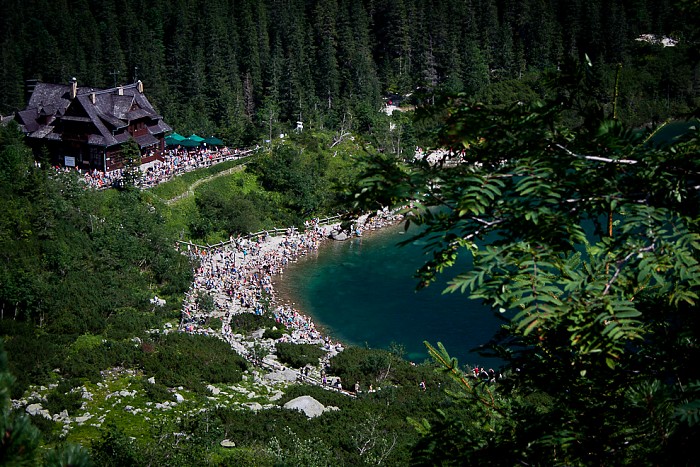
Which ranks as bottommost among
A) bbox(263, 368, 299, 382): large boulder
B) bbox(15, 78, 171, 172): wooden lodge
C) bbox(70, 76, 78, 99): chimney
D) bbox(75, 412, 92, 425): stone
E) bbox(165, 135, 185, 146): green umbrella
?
bbox(263, 368, 299, 382): large boulder

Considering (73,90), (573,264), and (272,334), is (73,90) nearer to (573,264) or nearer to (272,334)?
(272,334)

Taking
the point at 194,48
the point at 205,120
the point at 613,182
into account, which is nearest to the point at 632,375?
the point at 613,182

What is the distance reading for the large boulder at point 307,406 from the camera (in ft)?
94.1

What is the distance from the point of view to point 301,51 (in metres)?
82.8

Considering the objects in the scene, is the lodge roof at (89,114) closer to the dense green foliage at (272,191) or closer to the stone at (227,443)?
the dense green foliage at (272,191)

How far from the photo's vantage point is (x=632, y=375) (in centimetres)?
596

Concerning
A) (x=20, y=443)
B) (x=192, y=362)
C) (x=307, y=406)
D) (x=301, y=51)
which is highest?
(x=20, y=443)

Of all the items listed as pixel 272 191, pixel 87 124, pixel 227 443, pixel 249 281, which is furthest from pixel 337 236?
pixel 227 443

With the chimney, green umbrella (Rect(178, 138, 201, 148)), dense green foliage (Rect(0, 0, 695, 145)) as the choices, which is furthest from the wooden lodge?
dense green foliage (Rect(0, 0, 695, 145))

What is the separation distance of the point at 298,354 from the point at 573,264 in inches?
1214

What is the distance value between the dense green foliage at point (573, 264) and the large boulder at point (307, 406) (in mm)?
22834

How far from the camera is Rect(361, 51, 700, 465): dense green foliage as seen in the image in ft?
17.1

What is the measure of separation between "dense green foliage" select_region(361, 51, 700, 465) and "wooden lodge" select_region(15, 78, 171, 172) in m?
49.9

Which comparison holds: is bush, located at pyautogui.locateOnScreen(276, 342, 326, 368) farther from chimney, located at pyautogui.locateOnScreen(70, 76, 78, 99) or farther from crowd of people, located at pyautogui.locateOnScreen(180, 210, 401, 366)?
chimney, located at pyautogui.locateOnScreen(70, 76, 78, 99)
